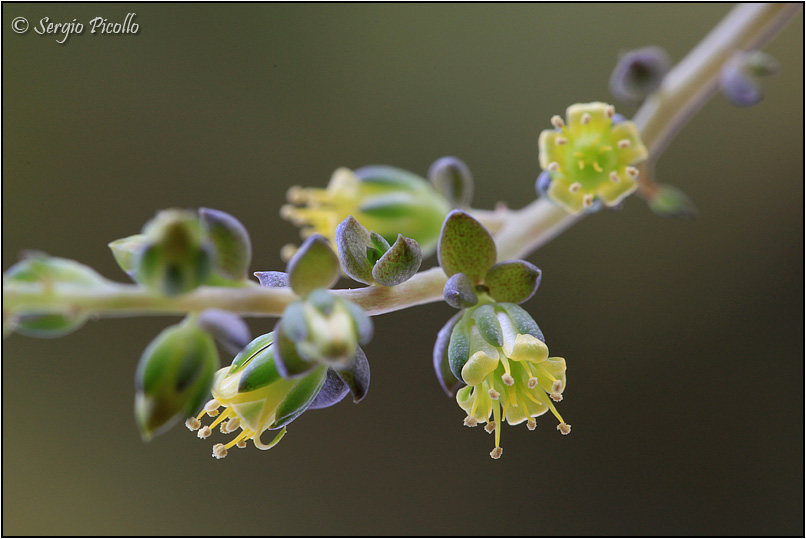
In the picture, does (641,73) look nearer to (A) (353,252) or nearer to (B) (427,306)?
(A) (353,252)

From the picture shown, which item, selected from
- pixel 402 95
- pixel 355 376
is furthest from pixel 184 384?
pixel 402 95

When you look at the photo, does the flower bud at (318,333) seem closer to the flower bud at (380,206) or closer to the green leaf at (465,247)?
the green leaf at (465,247)

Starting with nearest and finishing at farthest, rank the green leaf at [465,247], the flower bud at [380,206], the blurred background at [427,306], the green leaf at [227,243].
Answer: the green leaf at [227,243]
the green leaf at [465,247]
the flower bud at [380,206]
the blurred background at [427,306]

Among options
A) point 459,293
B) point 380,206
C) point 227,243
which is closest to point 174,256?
point 227,243

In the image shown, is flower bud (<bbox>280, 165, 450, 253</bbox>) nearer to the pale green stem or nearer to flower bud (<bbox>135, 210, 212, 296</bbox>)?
the pale green stem

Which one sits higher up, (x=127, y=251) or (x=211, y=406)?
(x=127, y=251)

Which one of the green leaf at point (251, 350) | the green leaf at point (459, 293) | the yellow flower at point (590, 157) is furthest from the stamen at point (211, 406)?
the yellow flower at point (590, 157)
